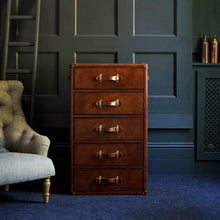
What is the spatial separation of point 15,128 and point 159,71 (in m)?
1.37

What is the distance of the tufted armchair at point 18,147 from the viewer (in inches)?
77.7

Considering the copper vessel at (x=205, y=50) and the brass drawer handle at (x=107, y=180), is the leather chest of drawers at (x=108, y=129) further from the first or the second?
the copper vessel at (x=205, y=50)

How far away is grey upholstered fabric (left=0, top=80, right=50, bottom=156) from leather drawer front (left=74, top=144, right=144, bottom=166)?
0.27 metres

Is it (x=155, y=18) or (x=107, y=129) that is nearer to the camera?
(x=107, y=129)

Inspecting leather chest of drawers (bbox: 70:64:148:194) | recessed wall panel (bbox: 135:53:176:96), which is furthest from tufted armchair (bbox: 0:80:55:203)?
recessed wall panel (bbox: 135:53:176:96)

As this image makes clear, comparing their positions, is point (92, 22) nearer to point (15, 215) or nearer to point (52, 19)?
point (52, 19)

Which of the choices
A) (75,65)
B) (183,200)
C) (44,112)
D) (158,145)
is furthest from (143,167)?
(44,112)

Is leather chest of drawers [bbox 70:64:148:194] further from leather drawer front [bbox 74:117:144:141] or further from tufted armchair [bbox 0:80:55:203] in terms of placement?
tufted armchair [bbox 0:80:55:203]

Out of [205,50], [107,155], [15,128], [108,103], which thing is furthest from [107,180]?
[205,50]

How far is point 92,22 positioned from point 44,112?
0.92 m

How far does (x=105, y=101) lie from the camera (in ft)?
7.68

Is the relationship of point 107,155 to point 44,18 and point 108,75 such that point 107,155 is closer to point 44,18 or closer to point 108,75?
point 108,75

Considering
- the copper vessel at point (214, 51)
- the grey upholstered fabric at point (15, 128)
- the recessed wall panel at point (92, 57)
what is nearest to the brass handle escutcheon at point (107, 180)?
the grey upholstered fabric at point (15, 128)

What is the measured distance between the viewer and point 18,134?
93.6 inches
